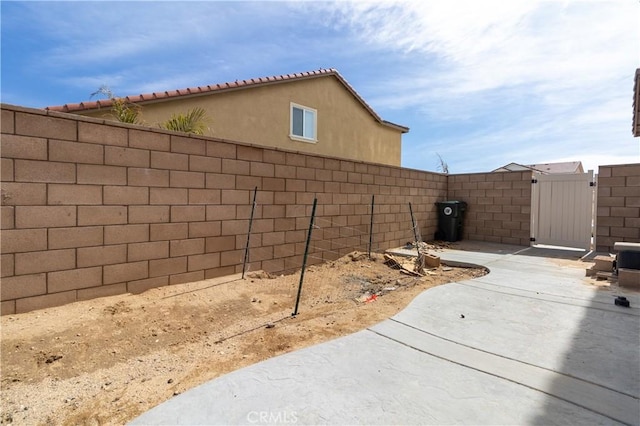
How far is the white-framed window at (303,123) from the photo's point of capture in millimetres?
9867

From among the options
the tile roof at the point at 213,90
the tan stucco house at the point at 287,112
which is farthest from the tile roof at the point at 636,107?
the tile roof at the point at 213,90

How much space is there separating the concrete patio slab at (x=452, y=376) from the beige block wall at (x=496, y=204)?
590 cm

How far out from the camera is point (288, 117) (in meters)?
9.62

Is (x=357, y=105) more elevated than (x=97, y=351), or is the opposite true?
(x=357, y=105)

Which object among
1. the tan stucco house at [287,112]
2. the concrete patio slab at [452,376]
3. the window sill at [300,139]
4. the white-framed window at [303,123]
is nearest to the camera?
the concrete patio slab at [452,376]

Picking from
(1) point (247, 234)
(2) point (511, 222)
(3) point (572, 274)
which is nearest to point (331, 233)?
(1) point (247, 234)

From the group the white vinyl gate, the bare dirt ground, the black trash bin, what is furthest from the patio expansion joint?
the white vinyl gate

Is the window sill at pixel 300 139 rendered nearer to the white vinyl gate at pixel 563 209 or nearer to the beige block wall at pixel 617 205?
the white vinyl gate at pixel 563 209

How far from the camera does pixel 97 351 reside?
285 centimetres

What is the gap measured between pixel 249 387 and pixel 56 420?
118cm

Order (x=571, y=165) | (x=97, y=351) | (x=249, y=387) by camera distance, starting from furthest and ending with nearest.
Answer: (x=571, y=165) < (x=97, y=351) < (x=249, y=387)

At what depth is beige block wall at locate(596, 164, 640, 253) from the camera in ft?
24.0

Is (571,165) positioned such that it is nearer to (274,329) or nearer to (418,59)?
(418,59)

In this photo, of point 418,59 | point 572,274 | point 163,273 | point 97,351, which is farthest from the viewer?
point 418,59
